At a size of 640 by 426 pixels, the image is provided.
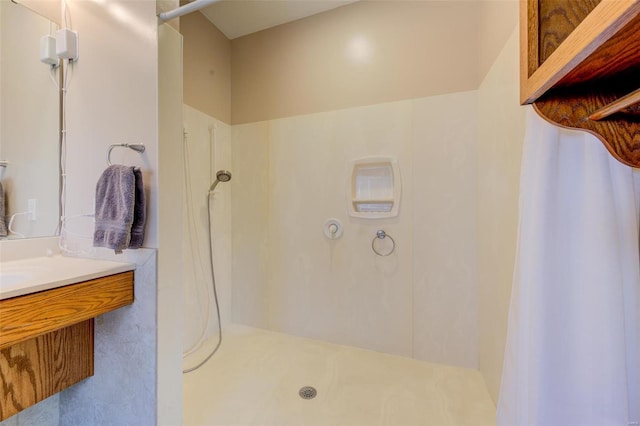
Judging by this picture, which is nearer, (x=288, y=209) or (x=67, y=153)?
(x=67, y=153)

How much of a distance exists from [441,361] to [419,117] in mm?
1715

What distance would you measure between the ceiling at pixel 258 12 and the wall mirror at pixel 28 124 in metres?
1.14

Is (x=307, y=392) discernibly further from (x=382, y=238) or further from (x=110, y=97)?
(x=110, y=97)

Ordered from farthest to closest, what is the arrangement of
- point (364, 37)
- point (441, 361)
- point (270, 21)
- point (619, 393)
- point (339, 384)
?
1. point (270, 21)
2. point (364, 37)
3. point (441, 361)
4. point (339, 384)
5. point (619, 393)

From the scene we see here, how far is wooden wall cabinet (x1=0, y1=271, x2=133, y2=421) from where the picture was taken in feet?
2.60

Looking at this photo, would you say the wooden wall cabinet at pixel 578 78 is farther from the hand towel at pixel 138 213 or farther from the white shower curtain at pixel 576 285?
the hand towel at pixel 138 213

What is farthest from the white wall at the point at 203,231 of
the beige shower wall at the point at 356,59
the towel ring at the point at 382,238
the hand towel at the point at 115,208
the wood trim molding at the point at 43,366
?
the towel ring at the point at 382,238

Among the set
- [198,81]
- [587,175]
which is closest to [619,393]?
[587,175]

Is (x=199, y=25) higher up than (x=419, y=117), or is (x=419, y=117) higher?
(x=199, y=25)

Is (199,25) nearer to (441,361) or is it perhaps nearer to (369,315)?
(369,315)

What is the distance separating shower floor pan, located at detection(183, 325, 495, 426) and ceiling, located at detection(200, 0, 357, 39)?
262cm

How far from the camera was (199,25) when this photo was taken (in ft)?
6.79

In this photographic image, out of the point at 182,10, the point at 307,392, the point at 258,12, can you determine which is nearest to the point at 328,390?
the point at 307,392

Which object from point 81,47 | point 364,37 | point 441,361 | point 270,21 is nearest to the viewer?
point 81,47
